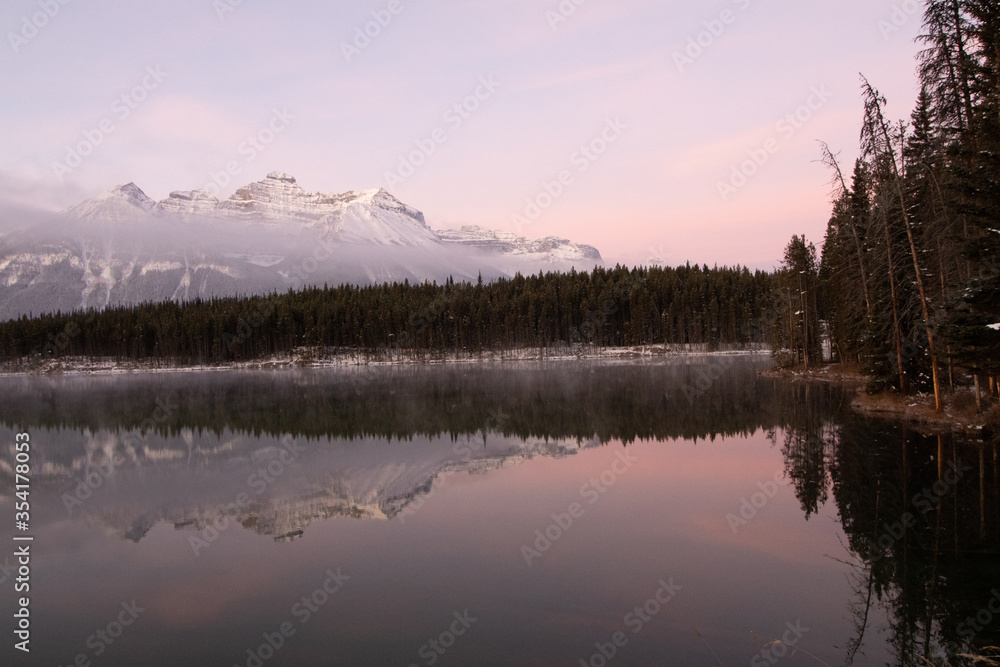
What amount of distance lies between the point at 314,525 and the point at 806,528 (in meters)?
12.3

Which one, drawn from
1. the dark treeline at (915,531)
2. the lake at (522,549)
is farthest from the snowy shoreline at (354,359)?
the dark treeline at (915,531)

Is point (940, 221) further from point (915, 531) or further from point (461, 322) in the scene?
point (461, 322)

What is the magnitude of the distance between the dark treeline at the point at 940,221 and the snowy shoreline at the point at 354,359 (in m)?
95.5

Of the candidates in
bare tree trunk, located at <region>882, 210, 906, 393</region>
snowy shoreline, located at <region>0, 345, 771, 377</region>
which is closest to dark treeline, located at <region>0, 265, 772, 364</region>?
snowy shoreline, located at <region>0, 345, 771, 377</region>

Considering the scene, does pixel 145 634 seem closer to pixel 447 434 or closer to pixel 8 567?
pixel 8 567

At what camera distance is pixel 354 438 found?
3353 centimetres

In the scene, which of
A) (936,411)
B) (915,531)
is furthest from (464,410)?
(915,531)

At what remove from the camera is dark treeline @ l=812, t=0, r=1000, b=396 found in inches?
822

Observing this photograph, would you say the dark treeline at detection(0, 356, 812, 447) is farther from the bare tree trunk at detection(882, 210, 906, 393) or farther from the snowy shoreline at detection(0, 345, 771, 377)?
the snowy shoreline at detection(0, 345, 771, 377)

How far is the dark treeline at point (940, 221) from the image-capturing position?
20.9 m

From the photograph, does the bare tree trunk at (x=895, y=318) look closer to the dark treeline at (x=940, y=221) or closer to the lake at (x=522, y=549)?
the dark treeline at (x=940, y=221)

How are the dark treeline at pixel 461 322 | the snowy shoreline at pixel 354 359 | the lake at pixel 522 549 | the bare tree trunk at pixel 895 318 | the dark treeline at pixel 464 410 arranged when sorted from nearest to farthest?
1. the lake at pixel 522 549
2. the bare tree trunk at pixel 895 318
3. the dark treeline at pixel 464 410
4. the snowy shoreline at pixel 354 359
5. the dark treeline at pixel 461 322

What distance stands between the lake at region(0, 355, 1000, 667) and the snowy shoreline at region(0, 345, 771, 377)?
108251 mm

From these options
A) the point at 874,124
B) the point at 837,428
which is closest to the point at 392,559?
the point at 837,428
